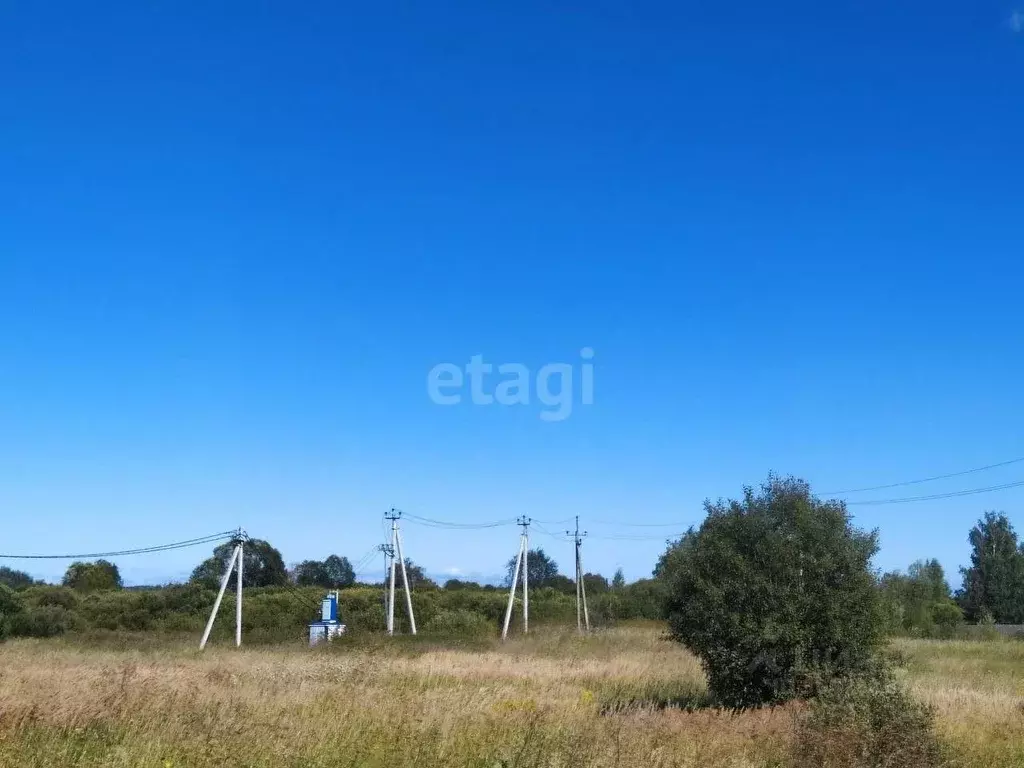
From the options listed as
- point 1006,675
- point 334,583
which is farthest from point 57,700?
point 334,583

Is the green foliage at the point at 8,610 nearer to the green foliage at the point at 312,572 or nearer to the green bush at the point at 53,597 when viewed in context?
the green bush at the point at 53,597

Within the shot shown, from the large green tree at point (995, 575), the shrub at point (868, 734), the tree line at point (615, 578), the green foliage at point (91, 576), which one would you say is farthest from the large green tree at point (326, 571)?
the shrub at point (868, 734)

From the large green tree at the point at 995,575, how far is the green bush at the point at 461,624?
57.3 metres

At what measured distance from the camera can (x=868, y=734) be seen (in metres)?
9.39

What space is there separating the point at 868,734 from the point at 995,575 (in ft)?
309

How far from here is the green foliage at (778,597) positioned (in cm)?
1542

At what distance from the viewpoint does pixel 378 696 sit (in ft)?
41.2

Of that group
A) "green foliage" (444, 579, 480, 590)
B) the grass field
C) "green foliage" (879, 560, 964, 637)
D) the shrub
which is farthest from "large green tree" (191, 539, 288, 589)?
the shrub

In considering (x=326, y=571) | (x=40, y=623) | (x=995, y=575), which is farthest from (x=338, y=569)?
(x=995, y=575)

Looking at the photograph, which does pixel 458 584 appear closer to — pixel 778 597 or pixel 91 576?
pixel 91 576

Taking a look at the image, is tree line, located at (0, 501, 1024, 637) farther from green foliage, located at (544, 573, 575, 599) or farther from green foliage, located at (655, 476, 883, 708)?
green foliage, located at (655, 476, 883, 708)

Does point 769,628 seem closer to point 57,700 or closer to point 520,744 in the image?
point 520,744

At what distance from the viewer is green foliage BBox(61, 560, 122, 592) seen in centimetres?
7431

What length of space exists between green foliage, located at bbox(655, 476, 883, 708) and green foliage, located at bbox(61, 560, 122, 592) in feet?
231
